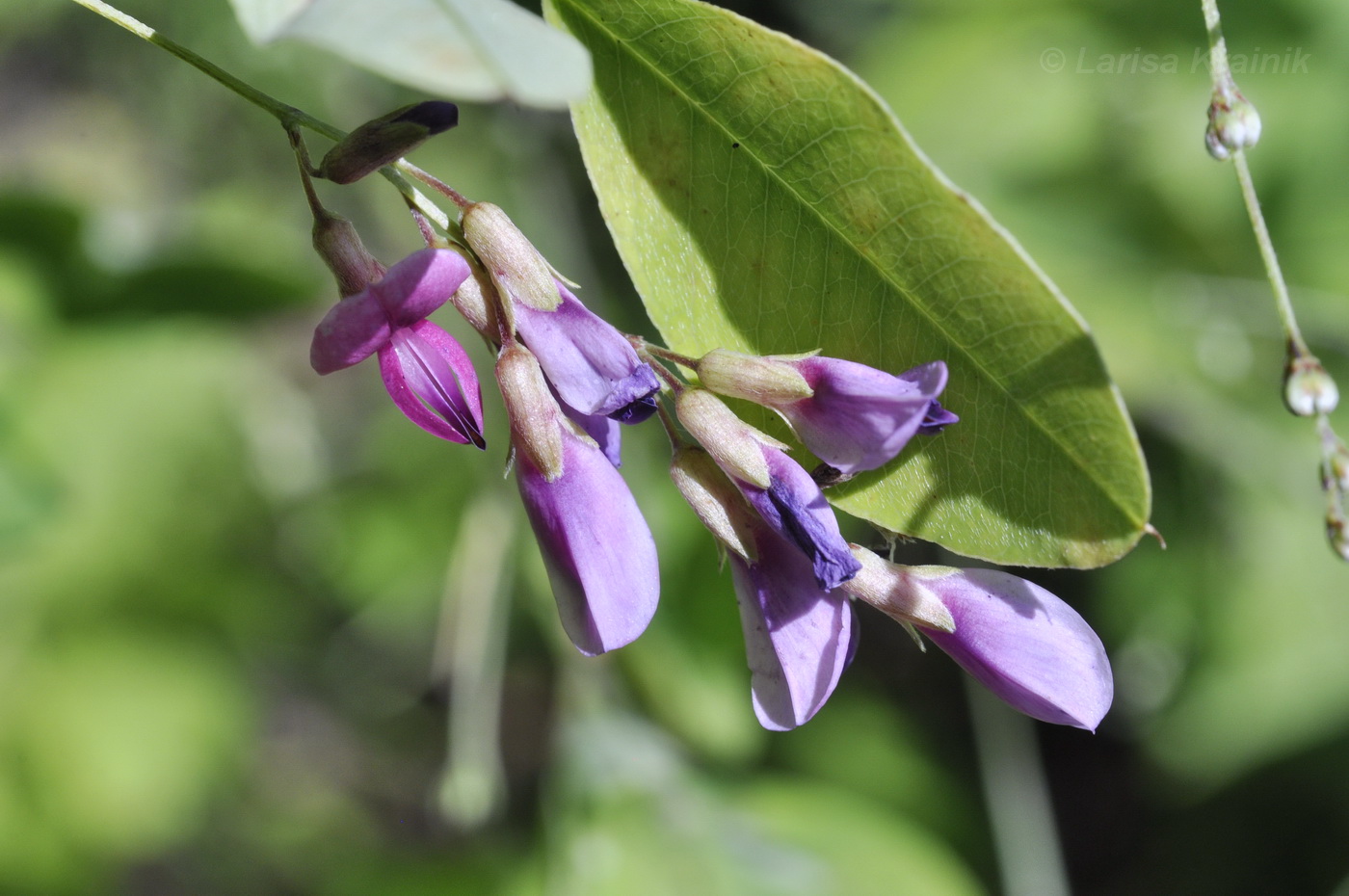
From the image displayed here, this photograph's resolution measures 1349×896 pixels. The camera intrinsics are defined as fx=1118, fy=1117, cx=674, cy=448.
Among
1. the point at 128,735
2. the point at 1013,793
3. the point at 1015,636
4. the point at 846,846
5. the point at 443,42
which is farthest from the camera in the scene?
the point at 128,735

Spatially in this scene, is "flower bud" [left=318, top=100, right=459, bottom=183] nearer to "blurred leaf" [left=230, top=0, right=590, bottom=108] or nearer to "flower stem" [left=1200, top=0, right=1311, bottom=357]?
"blurred leaf" [left=230, top=0, right=590, bottom=108]

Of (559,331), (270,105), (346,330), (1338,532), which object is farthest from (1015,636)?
(270,105)

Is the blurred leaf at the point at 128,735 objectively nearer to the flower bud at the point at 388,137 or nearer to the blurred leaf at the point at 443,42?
the flower bud at the point at 388,137

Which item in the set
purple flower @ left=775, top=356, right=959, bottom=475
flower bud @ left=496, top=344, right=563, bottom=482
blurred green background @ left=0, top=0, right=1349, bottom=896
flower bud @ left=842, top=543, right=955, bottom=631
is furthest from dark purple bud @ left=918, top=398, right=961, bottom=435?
blurred green background @ left=0, top=0, right=1349, bottom=896

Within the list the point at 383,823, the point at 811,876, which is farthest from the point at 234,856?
the point at 811,876

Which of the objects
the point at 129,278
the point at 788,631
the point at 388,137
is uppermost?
the point at 388,137

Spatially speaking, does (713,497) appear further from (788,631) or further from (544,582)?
(544,582)
